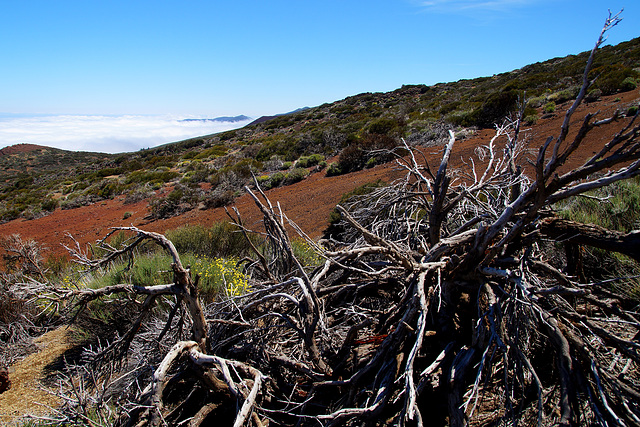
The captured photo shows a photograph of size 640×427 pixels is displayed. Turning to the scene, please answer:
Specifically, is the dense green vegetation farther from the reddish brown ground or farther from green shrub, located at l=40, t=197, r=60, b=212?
the reddish brown ground

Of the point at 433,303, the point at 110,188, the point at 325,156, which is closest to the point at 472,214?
the point at 433,303

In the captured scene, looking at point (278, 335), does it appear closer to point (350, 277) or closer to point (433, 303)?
point (350, 277)

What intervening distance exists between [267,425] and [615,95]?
20.0 meters

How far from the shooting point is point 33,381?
3879 millimetres

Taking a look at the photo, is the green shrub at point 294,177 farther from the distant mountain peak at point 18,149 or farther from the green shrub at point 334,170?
the distant mountain peak at point 18,149

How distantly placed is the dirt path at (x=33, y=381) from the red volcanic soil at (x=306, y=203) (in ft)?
17.9

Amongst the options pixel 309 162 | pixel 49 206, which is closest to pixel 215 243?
pixel 309 162

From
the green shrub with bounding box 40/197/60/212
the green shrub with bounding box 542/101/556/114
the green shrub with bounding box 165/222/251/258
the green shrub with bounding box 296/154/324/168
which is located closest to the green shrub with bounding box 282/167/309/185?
the green shrub with bounding box 296/154/324/168

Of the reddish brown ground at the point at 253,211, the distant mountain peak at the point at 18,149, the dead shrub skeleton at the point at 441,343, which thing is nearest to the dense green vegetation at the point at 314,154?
the reddish brown ground at the point at 253,211

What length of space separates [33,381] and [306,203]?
346 inches

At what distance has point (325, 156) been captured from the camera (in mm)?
18750

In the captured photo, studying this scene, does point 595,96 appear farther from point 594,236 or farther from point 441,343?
point 441,343

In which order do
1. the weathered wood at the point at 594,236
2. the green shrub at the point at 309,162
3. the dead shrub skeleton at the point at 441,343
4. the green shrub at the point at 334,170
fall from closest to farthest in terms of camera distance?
the dead shrub skeleton at the point at 441,343 → the weathered wood at the point at 594,236 → the green shrub at the point at 334,170 → the green shrub at the point at 309,162

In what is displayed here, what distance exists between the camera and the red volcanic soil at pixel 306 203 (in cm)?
1031
